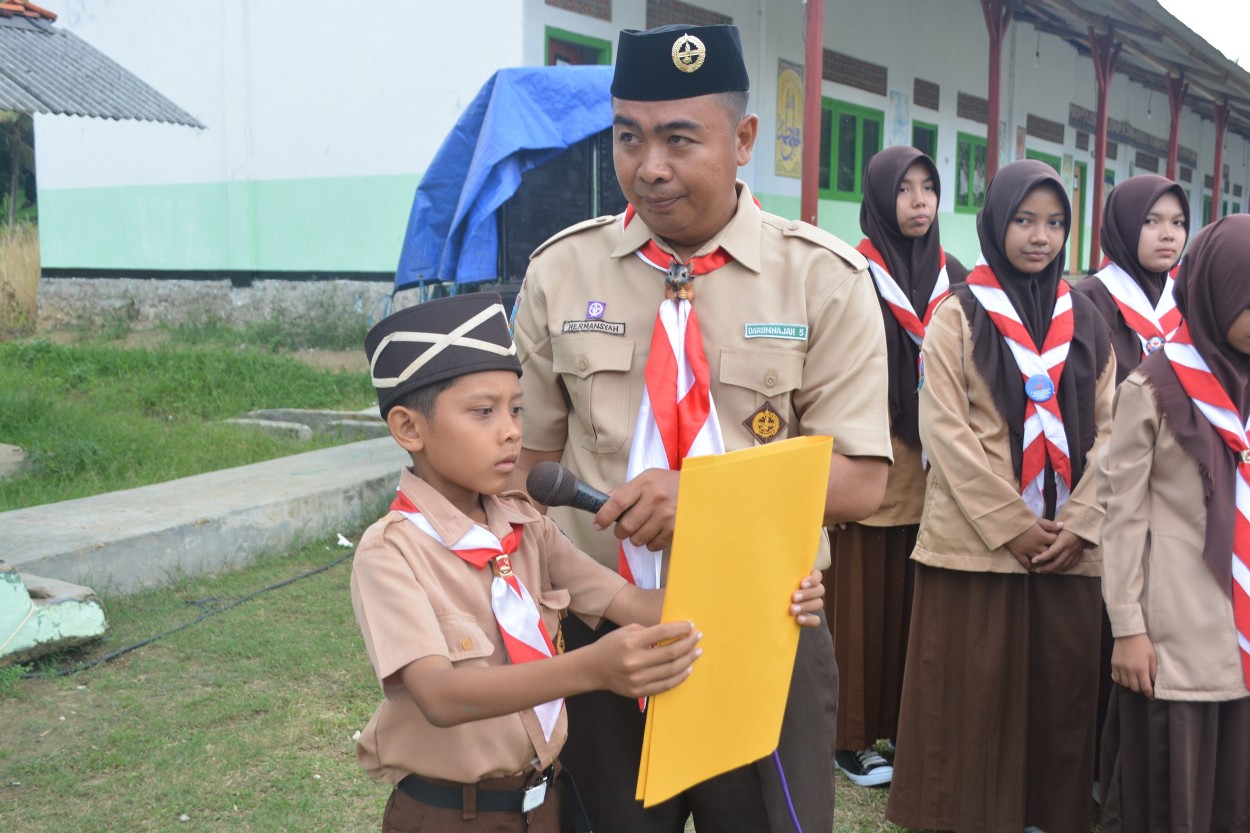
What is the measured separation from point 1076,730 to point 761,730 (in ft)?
5.99

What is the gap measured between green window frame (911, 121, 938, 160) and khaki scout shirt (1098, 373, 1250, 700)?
530 inches

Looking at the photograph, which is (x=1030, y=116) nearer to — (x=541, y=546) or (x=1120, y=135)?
(x=1120, y=135)

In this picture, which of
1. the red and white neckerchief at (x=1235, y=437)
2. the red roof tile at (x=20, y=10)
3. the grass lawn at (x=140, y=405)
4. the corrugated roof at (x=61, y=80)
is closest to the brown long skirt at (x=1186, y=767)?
the red and white neckerchief at (x=1235, y=437)

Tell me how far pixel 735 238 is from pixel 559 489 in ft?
1.83

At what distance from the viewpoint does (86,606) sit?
14.2ft

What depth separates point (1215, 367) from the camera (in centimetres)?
276

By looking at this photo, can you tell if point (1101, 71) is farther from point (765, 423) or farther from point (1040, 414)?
point (765, 423)

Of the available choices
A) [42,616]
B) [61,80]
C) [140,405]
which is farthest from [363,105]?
[42,616]

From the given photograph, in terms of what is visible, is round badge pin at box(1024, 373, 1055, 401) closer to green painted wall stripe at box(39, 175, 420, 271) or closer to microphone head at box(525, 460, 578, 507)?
microphone head at box(525, 460, 578, 507)

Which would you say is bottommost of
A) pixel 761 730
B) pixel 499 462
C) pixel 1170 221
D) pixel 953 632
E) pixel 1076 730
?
pixel 1076 730

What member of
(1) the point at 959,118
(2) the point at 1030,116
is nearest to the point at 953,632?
(1) the point at 959,118

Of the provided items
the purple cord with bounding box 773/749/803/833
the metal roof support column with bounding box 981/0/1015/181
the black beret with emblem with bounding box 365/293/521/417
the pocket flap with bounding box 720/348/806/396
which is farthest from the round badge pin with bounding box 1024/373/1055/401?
the metal roof support column with bounding box 981/0/1015/181

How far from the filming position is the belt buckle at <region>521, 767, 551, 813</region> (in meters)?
1.89

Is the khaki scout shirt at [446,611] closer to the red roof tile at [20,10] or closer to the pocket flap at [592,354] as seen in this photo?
the pocket flap at [592,354]
